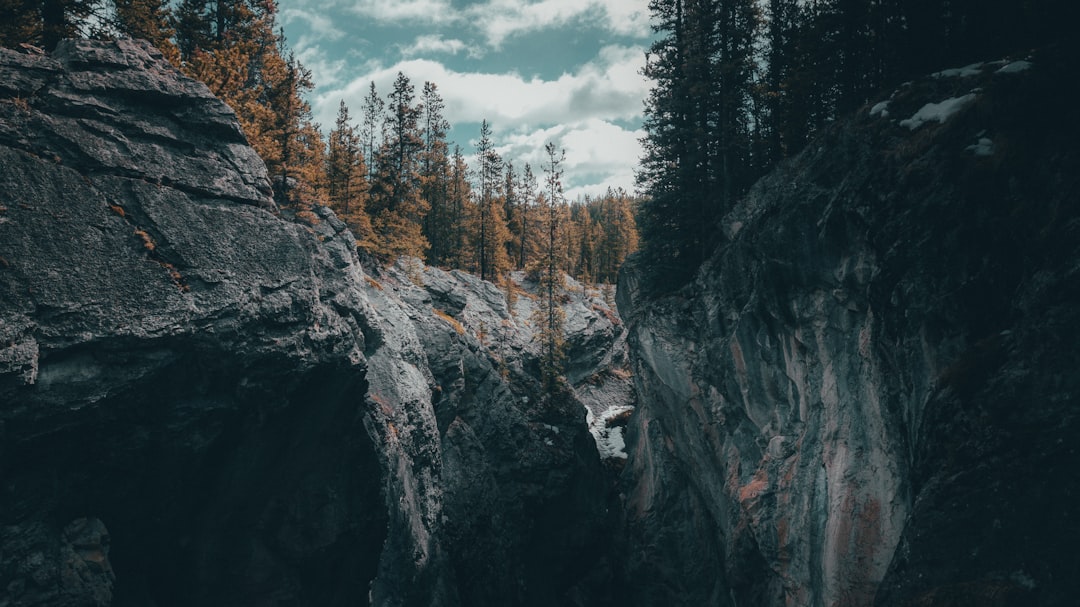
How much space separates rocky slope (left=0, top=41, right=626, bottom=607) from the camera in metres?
12.4

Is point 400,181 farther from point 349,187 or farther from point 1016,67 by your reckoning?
point 1016,67

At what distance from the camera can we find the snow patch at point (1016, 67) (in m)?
13.5

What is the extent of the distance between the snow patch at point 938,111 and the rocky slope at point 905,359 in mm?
68

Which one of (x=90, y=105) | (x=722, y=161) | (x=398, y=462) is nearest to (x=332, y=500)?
(x=398, y=462)

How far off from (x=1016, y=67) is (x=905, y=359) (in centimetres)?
741

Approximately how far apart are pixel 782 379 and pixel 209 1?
3081 cm

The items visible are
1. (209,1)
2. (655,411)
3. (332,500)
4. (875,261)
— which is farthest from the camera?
(655,411)

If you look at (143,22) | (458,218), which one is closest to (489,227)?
(458,218)

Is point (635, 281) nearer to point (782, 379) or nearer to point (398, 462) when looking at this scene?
point (782, 379)

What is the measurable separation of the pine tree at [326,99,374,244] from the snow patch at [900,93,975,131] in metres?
26.5

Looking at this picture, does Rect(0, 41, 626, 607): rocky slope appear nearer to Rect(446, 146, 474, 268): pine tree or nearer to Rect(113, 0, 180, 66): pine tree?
Rect(113, 0, 180, 66): pine tree

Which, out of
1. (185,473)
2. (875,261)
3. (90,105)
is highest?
(90,105)

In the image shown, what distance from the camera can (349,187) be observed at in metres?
37.5

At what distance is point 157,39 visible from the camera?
68.5 feet
